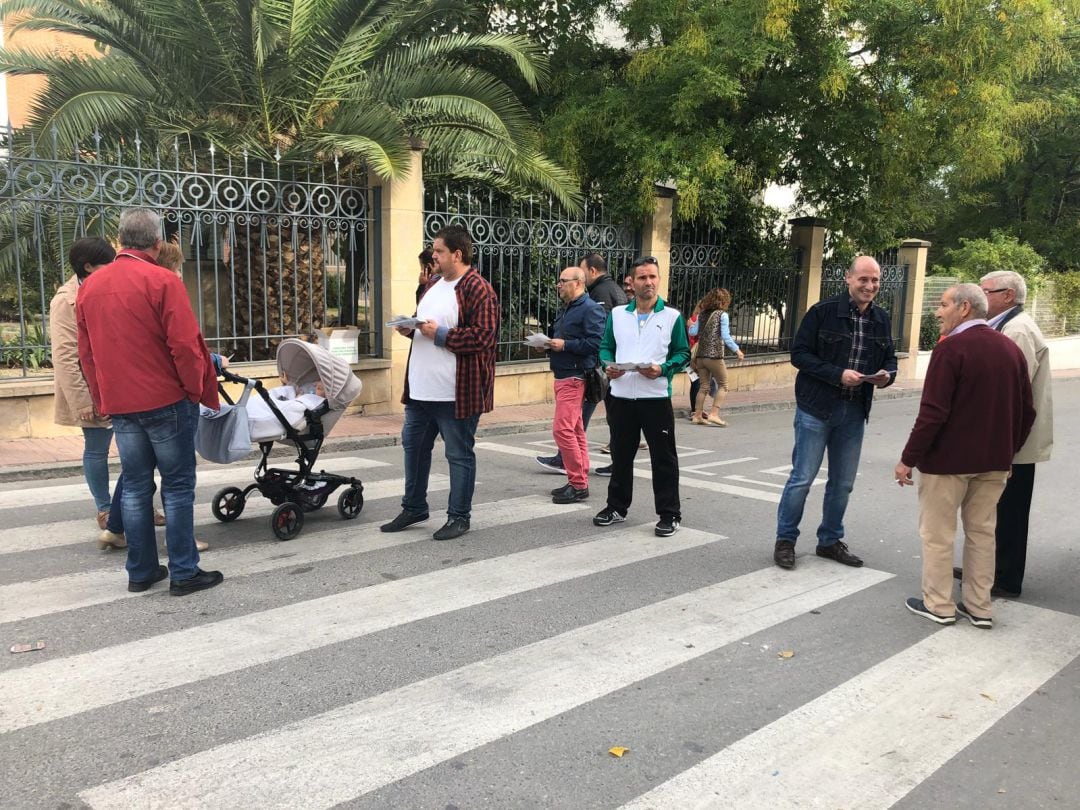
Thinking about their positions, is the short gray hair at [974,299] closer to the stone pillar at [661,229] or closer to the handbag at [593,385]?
the handbag at [593,385]

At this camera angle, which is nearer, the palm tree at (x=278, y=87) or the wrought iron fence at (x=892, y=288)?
the palm tree at (x=278, y=87)

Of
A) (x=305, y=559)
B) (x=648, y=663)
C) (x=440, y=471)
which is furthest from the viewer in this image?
(x=440, y=471)

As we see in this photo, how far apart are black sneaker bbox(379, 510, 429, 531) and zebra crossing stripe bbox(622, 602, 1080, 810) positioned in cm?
315

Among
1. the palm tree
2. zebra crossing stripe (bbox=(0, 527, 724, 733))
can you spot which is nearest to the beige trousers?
zebra crossing stripe (bbox=(0, 527, 724, 733))

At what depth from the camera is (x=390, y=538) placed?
5840mm

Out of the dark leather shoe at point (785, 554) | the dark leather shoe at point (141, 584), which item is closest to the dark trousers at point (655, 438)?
the dark leather shoe at point (785, 554)

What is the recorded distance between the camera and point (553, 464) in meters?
8.29

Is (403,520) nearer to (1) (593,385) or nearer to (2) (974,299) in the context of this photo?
(1) (593,385)

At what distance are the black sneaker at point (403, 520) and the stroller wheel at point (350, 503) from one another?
0.40 m

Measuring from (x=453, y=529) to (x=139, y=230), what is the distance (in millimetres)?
2696

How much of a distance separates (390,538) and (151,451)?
176 centimetres

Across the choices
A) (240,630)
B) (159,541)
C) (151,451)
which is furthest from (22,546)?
(240,630)

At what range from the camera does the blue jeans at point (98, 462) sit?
5.47 meters

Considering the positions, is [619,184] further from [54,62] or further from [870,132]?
[54,62]
